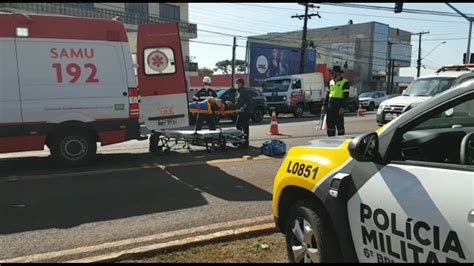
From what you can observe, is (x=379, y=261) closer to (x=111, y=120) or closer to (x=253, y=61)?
(x=111, y=120)

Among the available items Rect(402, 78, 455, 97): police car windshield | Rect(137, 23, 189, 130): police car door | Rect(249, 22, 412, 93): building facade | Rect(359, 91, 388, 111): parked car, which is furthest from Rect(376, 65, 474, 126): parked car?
Rect(249, 22, 412, 93): building facade

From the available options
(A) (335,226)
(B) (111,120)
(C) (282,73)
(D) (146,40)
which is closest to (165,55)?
(D) (146,40)

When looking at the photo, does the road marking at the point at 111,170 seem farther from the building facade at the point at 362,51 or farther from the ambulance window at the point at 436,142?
the building facade at the point at 362,51

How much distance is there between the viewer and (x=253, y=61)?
4350 cm

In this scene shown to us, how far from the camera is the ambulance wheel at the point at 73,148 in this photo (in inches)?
342

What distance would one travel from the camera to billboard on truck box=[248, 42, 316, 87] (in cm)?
4372

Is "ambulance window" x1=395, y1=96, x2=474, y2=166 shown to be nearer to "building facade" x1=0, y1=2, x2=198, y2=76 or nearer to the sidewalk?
the sidewalk

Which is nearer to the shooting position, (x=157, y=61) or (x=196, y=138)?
(x=157, y=61)

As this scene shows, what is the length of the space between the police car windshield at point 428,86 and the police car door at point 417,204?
12.0m

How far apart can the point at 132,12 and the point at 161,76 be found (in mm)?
38519

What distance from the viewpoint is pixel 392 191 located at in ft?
8.96

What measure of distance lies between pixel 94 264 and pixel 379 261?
7.90 ft

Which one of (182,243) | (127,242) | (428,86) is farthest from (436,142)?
(428,86)

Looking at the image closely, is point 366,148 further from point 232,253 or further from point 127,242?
point 127,242
